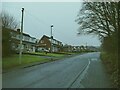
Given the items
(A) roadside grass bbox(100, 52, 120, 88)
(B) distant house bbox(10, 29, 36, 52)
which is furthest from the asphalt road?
(B) distant house bbox(10, 29, 36, 52)

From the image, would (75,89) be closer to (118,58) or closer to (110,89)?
(110,89)

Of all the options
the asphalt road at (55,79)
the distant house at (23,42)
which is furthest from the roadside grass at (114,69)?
the distant house at (23,42)

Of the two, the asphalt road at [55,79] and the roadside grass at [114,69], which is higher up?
the roadside grass at [114,69]

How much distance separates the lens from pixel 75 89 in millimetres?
12164

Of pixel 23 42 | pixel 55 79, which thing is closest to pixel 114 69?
pixel 55 79

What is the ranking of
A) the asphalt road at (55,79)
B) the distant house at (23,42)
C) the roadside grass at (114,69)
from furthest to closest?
the distant house at (23,42) → the asphalt road at (55,79) → the roadside grass at (114,69)

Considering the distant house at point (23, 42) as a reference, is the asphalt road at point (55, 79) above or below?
below

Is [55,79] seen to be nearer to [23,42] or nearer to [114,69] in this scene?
[114,69]

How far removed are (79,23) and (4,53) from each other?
14593mm

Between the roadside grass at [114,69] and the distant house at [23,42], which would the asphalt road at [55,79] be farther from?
the distant house at [23,42]

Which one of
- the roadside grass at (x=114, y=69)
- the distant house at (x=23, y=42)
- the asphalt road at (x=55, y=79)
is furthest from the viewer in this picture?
the distant house at (x=23, y=42)

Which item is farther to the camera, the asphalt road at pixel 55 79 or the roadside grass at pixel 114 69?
the asphalt road at pixel 55 79

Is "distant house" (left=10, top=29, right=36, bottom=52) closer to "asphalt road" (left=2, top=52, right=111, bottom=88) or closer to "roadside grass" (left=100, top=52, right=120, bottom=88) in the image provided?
"asphalt road" (left=2, top=52, right=111, bottom=88)

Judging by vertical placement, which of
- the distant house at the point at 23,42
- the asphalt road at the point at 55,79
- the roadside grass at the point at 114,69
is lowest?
the asphalt road at the point at 55,79
